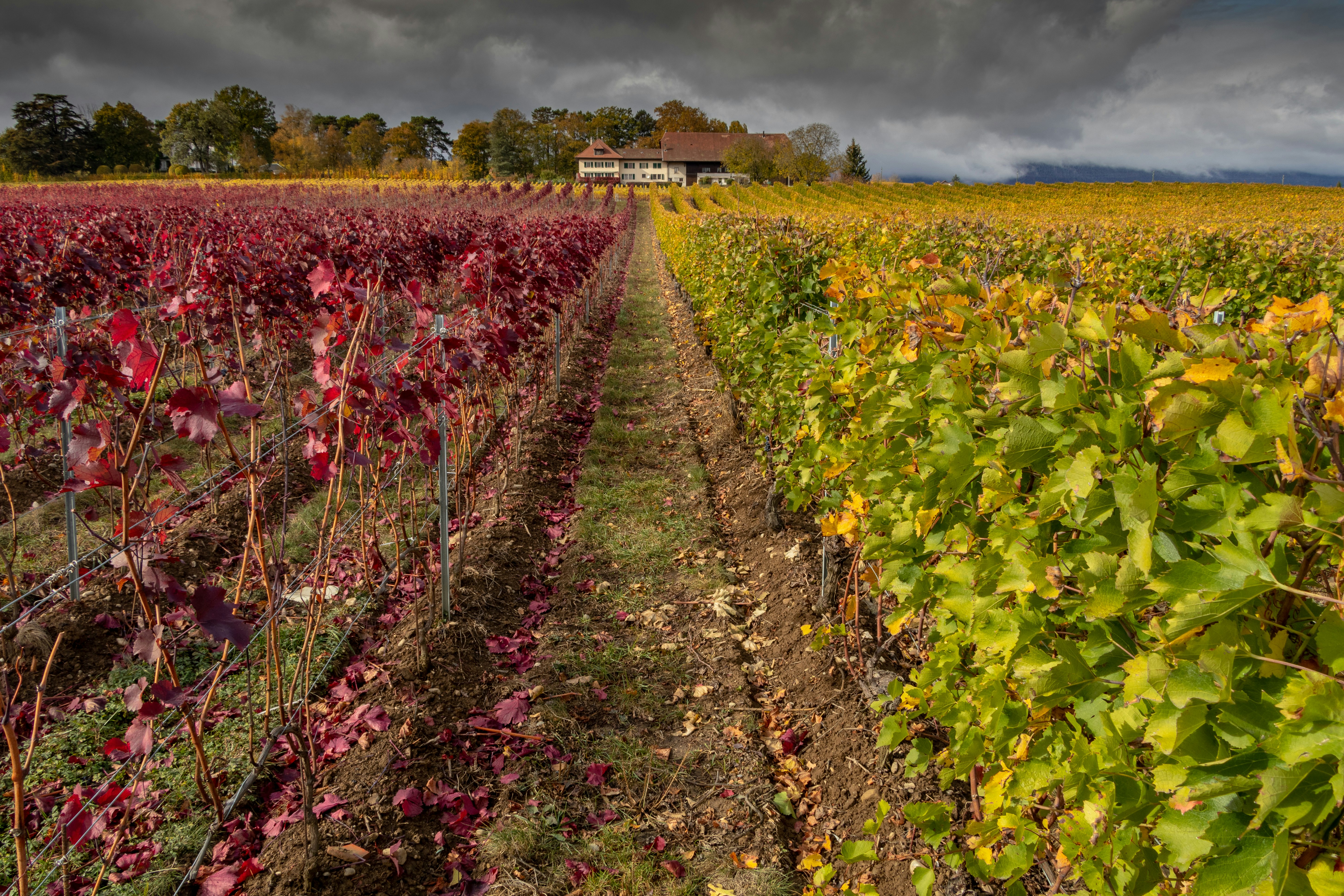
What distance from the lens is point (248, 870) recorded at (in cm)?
244

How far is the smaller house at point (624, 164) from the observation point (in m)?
95.1

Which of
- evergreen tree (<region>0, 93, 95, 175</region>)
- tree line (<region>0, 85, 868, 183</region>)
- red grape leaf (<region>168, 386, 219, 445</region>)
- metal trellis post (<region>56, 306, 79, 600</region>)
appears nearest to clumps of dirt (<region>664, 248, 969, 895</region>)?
red grape leaf (<region>168, 386, 219, 445</region>)

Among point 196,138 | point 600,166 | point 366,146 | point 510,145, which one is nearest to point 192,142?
point 196,138

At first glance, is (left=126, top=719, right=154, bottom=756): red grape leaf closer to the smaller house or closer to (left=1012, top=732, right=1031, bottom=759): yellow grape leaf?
(left=1012, top=732, right=1031, bottom=759): yellow grape leaf

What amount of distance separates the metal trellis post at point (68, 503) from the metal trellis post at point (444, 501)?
70.9 inches

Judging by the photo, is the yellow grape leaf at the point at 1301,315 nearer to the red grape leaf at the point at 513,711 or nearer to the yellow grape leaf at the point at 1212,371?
the yellow grape leaf at the point at 1212,371

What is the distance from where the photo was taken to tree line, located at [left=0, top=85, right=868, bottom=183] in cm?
5944

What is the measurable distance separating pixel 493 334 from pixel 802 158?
234 feet

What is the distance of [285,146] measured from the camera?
62.2m

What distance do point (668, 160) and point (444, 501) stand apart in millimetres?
95725

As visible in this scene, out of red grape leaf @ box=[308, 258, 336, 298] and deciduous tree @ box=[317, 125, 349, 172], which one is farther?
deciduous tree @ box=[317, 125, 349, 172]

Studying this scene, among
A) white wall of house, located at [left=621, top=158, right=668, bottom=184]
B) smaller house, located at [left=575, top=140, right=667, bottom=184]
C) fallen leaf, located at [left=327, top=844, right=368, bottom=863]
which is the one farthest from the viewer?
white wall of house, located at [left=621, top=158, right=668, bottom=184]

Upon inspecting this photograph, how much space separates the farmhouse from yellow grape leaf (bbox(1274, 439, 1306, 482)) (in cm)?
8982

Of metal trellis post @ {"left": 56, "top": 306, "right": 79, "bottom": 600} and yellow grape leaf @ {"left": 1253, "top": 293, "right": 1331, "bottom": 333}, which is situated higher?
yellow grape leaf @ {"left": 1253, "top": 293, "right": 1331, "bottom": 333}
